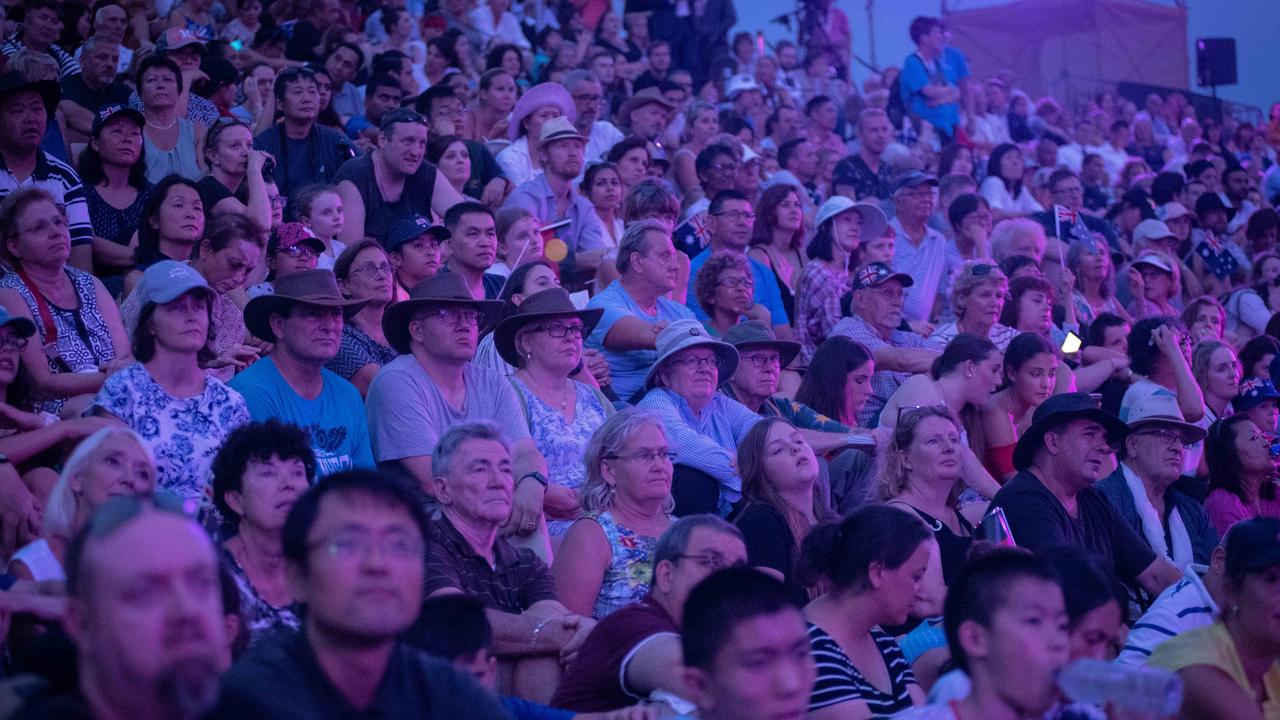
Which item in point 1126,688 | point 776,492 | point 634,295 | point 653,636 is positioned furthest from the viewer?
point 634,295

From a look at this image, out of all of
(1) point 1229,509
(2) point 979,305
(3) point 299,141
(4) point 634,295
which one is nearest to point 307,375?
(4) point 634,295

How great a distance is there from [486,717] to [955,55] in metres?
14.1

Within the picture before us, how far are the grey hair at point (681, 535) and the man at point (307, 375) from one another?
1.52 meters

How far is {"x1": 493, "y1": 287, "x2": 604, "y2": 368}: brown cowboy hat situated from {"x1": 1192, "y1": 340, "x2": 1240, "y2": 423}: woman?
14.1 feet

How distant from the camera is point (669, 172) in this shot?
10.9 metres

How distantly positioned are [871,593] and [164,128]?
5392mm

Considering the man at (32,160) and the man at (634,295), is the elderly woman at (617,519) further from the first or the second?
the man at (32,160)

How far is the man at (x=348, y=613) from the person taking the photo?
8.04 ft

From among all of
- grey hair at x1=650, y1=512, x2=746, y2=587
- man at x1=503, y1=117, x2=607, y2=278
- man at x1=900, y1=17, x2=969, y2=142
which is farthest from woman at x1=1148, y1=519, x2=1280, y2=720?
man at x1=900, y1=17, x2=969, y2=142

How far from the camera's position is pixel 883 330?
7.84m

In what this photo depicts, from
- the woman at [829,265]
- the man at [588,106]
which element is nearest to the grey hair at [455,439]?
the woman at [829,265]

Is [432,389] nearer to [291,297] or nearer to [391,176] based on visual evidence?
[291,297]

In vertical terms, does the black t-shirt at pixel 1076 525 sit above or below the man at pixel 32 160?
below

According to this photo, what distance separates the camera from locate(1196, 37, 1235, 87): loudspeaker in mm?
20406
